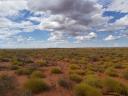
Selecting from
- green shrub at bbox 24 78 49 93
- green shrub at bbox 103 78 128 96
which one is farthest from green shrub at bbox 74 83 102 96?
green shrub at bbox 24 78 49 93

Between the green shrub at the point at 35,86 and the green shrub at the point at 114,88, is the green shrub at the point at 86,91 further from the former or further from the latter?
the green shrub at the point at 35,86

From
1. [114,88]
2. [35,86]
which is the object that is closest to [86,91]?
[114,88]

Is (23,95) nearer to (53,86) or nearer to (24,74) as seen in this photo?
(53,86)

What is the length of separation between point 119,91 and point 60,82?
147 inches

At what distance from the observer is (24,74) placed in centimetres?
1669

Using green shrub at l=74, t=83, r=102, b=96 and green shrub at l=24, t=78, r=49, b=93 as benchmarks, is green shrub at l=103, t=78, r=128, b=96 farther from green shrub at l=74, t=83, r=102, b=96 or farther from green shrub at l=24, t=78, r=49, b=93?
green shrub at l=24, t=78, r=49, b=93

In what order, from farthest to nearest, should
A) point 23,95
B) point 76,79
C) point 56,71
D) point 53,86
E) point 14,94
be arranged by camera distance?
1. point 56,71
2. point 76,79
3. point 53,86
4. point 14,94
5. point 23,95

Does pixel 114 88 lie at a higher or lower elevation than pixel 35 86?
lower

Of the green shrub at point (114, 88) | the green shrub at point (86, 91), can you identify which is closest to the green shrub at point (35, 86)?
the green shrub at point (86, 91)

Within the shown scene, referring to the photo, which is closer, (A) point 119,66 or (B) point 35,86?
(B) point 35,86

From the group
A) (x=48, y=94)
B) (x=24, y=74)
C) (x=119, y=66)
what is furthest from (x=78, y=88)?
(x=119, y=66)

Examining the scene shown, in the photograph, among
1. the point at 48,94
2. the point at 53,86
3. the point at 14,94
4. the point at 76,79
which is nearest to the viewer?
the point at 14,94

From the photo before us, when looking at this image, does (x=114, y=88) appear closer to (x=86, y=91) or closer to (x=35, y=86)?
(x=86, y=91)

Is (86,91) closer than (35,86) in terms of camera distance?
Yes
